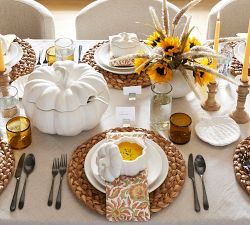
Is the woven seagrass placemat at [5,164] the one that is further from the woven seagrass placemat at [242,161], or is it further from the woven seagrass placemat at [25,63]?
the woven seagrass placemat at [242,161]

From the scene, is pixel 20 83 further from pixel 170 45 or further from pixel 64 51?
pixel 170 45

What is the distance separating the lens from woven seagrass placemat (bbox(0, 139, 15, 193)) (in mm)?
1425

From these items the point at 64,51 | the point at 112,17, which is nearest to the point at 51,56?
the point at 64,51

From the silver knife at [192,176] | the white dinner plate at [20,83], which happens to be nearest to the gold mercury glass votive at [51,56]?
the white dinner plate at [20,83]

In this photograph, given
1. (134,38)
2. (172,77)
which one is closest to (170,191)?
(172,77)

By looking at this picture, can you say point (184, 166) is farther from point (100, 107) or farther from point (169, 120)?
point (100, 107)

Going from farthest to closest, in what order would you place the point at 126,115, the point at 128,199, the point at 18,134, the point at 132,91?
1. the point at 132,91
2. the point at 126,115
3. the point at 18,134
4. the point at 128,199

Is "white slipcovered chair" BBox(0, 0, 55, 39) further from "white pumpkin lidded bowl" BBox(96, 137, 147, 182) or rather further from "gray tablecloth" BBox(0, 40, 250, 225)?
"white pumpkin lidded bowl" BBox(96, 137, 147, 182)

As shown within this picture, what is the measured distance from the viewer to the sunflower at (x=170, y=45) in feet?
5.27

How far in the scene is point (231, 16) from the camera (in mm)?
2303

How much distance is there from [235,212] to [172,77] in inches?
20.3

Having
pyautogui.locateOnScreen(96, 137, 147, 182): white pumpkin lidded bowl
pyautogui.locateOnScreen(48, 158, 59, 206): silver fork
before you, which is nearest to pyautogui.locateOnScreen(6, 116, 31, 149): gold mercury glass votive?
pyautogui.locateOnScreen(48, 158, 59, 206): silver fork

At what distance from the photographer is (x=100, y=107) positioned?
1.57 meters

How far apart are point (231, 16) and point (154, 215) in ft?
4.13
